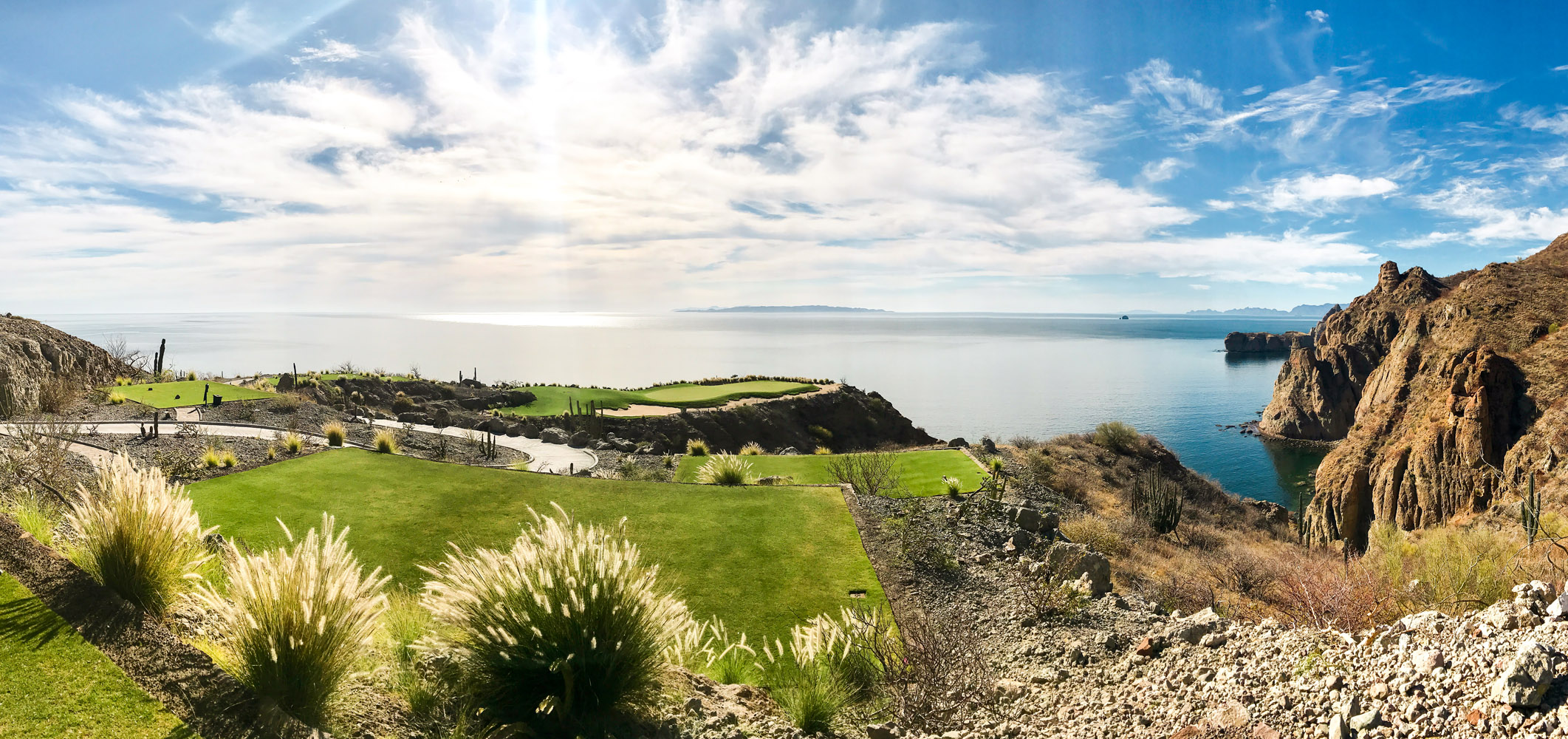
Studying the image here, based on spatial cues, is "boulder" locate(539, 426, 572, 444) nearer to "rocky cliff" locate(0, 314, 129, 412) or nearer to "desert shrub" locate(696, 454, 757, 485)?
"desert shrub" locate(696, 454, 757, 485)

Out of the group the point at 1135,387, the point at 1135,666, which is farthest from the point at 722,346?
the point at 1135,666

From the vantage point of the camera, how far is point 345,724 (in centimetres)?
375

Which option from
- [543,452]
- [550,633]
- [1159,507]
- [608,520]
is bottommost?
[1159,507]

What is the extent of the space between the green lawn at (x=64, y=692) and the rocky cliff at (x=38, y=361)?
20924 mm

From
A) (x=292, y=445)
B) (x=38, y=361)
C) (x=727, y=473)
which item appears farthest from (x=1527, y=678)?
(x=38, y=361)

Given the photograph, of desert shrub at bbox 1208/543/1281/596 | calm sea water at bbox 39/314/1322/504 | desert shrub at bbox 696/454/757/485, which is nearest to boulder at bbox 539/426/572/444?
A: desert shrub at bbox 696/454/757/485

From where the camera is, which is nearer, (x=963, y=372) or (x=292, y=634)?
(x=292, y=634)

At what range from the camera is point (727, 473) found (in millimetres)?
12156

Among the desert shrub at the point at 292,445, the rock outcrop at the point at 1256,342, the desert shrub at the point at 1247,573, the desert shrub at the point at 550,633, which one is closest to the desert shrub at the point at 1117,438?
the desert shrub at the point at 1247,573

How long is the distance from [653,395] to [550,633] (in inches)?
1150

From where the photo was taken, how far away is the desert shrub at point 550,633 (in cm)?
398

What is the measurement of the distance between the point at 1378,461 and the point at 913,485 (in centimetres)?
1876

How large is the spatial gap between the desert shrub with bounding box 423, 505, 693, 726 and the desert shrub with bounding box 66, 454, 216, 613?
2100 millimetres

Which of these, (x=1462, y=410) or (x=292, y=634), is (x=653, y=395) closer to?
(x=1462, y=410)
